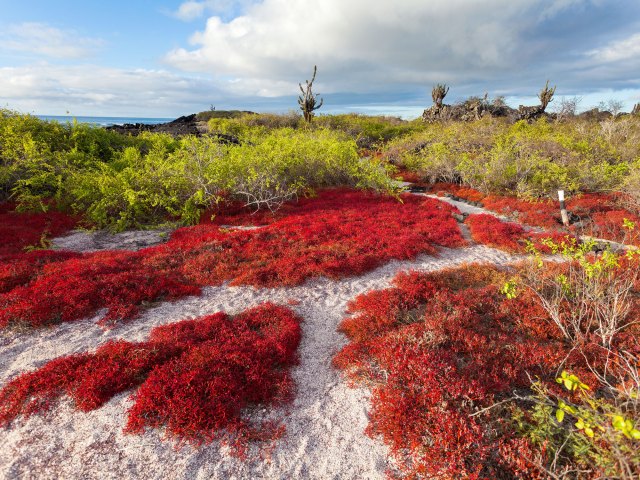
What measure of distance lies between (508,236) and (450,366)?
875 cm

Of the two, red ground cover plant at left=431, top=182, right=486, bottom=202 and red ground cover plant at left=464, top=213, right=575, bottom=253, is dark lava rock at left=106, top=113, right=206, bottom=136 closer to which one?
red ground cover plant at left=431, top=182, right=486, bottom=202

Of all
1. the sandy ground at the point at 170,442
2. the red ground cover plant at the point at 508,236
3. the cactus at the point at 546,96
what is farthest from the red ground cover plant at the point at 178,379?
the cactus at the point at 546,96

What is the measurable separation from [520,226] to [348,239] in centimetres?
746

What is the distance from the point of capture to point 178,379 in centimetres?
533

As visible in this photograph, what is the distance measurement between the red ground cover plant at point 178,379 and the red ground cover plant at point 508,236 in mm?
8611

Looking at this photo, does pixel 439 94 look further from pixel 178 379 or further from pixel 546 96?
pixel 178 379

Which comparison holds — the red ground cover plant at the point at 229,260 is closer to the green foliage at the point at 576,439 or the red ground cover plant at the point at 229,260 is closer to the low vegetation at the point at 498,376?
the low vegetation at the point at 498,376

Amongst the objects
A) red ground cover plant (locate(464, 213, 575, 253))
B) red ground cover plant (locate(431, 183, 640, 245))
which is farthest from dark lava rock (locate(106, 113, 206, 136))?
red ground cover plant (locate(464, 213, 575, 253))

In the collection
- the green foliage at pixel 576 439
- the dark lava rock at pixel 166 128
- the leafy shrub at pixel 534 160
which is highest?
the dark lava rock at pixel 166 128

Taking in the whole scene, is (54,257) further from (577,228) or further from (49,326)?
(577,228)

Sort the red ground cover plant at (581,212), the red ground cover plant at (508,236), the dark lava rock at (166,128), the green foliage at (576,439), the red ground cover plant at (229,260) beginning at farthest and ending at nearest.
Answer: the dark lava rock at (166,128)
the red ground cover plant at (581,212)
the red ground cover plant at (508,236)
the red ground cover plant at (229,260)
the green foliage at (576,439)

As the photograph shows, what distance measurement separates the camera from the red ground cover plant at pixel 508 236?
37.9 ft

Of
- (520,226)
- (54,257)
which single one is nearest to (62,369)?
(54,257)

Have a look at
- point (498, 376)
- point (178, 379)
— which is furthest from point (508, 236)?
point (178, 379)
